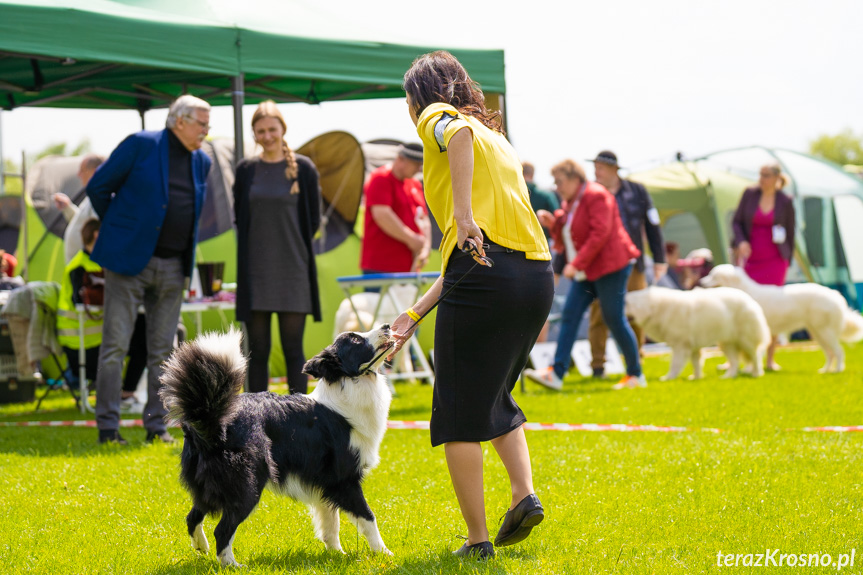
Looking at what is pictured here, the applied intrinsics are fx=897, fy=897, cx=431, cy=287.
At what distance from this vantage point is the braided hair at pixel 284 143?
5078 millimetres

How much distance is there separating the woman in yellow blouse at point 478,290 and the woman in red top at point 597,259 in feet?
15.6

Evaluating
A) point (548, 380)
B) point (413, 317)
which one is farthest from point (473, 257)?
point (548, 380)

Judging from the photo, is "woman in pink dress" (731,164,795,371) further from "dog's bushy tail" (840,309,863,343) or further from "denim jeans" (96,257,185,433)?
"denim jeans" (96,257,185,433)

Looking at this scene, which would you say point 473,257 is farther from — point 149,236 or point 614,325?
point 614,325

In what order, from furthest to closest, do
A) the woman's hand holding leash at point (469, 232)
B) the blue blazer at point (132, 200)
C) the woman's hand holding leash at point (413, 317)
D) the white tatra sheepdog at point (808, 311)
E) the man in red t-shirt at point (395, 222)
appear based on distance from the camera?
the white tatra sheepdog at point (808, 311)
the man in red t-shirt at point (395, 222)
the blue blazer at point (132, 200)
the woman's hand holding leash at point (413, 317)
the woman's hand holding leash at point (469, 232)

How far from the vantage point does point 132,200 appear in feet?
16.4

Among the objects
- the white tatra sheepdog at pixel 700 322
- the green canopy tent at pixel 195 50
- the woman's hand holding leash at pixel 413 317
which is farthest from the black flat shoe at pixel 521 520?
the white tatra sheepdog at pixel 700 322

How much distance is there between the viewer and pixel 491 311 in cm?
278

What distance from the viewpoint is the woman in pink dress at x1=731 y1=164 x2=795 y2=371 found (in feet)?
29.3

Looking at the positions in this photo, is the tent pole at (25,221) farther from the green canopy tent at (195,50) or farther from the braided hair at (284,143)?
the braided hair at (284,143)

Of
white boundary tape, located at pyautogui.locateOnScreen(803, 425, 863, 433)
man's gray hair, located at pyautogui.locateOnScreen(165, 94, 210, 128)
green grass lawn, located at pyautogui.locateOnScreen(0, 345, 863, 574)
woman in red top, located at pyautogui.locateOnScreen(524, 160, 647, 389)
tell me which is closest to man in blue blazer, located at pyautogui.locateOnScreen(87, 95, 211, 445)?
man's gray hair, located at pyautogui.locateOnScreen(165, 94, 210, 128)

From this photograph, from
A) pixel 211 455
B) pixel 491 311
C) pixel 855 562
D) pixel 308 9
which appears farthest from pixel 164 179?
pixel 855 562

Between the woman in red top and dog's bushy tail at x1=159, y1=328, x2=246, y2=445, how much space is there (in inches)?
194

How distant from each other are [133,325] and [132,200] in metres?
0.72
